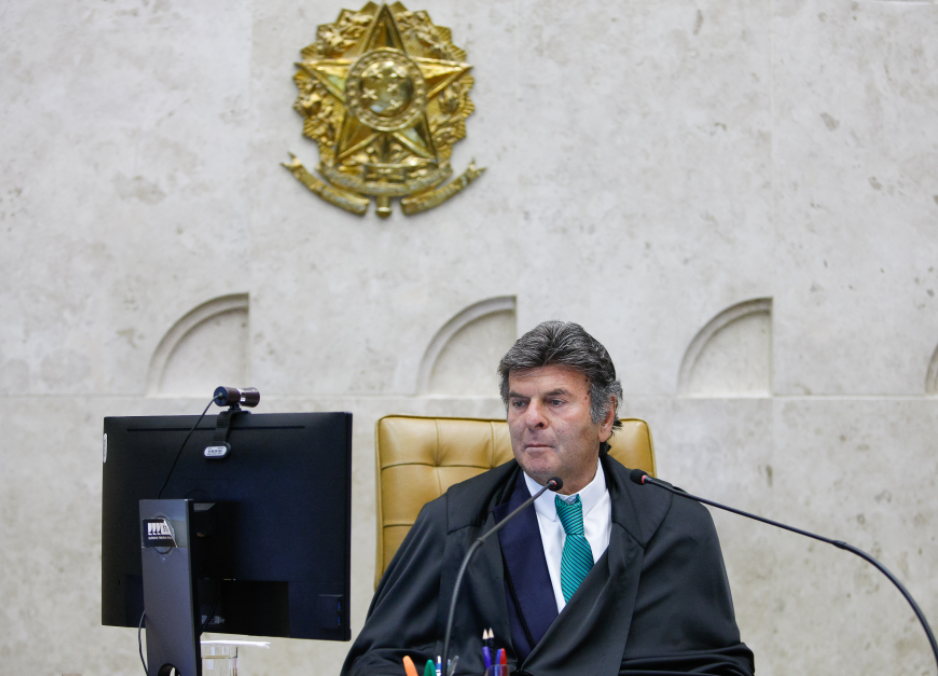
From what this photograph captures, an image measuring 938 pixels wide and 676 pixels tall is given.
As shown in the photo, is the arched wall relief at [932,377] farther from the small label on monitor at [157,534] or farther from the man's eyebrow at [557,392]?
the small label on monitor at [157,534]

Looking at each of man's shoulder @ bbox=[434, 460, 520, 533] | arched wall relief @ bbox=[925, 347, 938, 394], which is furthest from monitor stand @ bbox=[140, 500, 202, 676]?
arched wall relief @ bbox=[925, 347, 938, 394]

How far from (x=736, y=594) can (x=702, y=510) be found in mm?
1190

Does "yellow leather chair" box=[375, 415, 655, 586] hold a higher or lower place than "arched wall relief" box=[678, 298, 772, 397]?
lower

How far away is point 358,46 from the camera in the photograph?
2920mm

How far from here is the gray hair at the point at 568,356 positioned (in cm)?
179

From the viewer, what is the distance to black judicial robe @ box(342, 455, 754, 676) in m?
1.60

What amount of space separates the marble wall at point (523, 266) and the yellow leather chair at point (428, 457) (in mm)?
637

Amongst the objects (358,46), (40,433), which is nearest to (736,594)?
(358,46)

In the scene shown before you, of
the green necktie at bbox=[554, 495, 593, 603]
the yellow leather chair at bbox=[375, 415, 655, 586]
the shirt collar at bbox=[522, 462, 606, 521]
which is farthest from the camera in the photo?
the yellow leather chair at bbox=[375, 415, 655, 586]

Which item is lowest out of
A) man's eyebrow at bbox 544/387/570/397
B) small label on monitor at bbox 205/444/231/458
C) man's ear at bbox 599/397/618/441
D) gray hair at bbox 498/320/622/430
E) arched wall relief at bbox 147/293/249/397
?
small label on monitor at bbox 205/444/231/458

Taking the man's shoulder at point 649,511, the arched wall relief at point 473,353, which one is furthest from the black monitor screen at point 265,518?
the arched wall relief at point 473,353

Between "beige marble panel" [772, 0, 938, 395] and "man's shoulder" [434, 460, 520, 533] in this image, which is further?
"beige marble panel" [772, 0, 938, 395]

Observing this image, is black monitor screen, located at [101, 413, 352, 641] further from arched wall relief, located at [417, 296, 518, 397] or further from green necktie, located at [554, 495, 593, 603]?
arched wall relief, located at [417, 296, 518, 397]

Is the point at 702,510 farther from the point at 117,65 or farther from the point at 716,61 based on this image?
the point at 117,65
